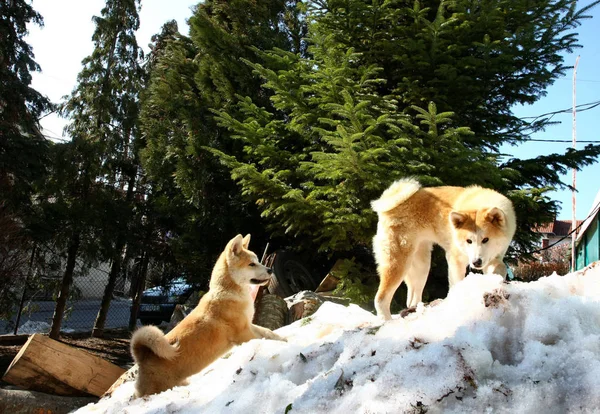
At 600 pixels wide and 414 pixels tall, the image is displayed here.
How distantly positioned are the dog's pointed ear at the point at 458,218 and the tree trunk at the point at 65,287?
7.92 meters

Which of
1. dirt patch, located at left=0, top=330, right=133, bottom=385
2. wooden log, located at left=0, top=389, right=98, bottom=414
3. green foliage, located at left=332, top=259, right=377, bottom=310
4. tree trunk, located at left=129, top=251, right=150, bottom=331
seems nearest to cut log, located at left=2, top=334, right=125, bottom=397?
wooden log, located at left=0, top=389, right=98, bottom=414

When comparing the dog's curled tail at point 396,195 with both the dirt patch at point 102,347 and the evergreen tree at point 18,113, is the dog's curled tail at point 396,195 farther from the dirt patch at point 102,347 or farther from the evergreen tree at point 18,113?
the evergreen tree at point 18,113

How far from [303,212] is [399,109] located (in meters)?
2.48

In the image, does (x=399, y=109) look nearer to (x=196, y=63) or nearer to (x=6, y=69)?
(x=196, y=63)

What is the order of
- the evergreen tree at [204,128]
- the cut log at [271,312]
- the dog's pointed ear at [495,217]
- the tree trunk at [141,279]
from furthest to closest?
the tree trunk at [141,279] < the evergreen tree at [204,128] < the cut log at [271,312] < the dog's pointed ear at [495,217]

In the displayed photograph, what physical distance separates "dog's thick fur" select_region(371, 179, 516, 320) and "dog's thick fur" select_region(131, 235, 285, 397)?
1.23 m

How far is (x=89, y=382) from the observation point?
4824 millimetres

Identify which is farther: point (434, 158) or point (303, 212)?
point (303, 212)

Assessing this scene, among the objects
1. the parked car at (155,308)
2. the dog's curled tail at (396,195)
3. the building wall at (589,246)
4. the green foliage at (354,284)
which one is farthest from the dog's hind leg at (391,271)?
the parked car at (155,308)

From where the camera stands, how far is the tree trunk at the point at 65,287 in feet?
30.6

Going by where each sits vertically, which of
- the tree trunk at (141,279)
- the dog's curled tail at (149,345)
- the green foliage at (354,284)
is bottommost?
the tree trunk at (141,279)

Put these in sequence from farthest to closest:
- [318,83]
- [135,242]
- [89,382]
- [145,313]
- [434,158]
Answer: [145,313] → [135,242] → [318,83] → [434,158] → [89,382]

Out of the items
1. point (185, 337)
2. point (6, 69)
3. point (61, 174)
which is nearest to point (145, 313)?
point (61, 174)

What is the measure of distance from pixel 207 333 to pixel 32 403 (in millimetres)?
2050
